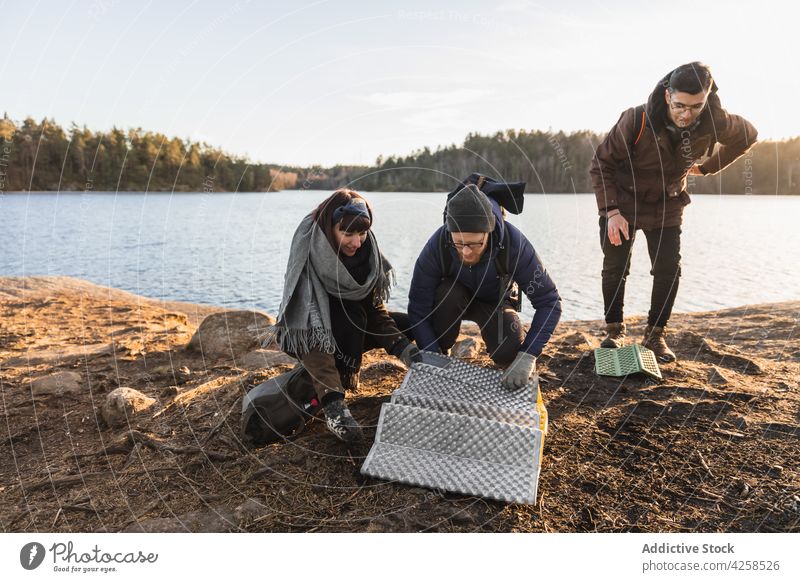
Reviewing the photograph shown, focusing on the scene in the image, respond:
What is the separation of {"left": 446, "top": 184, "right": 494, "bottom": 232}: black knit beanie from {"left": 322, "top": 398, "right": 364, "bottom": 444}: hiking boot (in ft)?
4.12

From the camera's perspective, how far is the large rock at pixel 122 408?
12.1 ft

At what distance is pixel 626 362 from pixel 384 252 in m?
2.06

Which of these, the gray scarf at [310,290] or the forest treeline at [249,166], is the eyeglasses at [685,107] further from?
the gray scarf at [310,290]

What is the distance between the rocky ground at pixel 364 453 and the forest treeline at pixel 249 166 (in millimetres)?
1607

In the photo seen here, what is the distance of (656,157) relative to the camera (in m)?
4.05

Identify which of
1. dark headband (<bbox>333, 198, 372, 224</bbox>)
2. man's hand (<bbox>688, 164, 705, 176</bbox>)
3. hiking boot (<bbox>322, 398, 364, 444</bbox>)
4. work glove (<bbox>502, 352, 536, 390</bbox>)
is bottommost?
hiking boot (<bbox>322, 398, 364, 444</bbox>)

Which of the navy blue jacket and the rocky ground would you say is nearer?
the rocky ground

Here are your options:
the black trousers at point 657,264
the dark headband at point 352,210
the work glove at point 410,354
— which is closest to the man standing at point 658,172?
the black trousers at point 657,264

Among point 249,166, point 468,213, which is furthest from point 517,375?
point 249,166

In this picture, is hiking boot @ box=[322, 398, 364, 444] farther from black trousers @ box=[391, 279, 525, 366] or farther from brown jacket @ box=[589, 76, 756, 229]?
brown jacket @ box=[589, 76, 756, 229]

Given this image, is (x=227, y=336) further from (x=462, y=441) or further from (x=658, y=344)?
(x=658, y=344)

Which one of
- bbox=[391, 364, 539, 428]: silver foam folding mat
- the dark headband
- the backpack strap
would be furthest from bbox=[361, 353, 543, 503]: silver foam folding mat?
the backpack strap

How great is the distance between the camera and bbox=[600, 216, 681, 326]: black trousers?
425 cm

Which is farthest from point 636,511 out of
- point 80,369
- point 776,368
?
point 80,369
